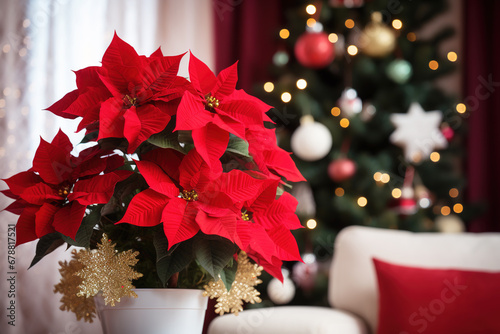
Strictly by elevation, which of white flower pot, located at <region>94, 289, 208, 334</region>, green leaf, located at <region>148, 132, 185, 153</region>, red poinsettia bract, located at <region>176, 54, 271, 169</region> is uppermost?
red poinsettia bract, located at <region>176, 54, 271, 169</region>

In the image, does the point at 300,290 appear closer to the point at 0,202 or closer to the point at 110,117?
the point at 0,202

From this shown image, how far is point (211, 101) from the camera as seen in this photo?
0.56 metres

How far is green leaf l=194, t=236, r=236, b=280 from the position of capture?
51cm

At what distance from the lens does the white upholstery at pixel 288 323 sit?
113cm

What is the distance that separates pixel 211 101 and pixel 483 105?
7.10 feet

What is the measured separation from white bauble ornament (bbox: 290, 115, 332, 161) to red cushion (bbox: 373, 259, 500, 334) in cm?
77

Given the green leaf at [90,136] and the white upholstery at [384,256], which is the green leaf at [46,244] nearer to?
the green leaf at [90,136]

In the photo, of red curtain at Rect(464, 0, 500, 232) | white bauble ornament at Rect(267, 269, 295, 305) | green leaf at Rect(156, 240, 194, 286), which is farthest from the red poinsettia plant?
red curtain at Rect(464, 0, 500, 232)

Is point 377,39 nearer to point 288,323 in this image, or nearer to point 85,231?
point 288,323

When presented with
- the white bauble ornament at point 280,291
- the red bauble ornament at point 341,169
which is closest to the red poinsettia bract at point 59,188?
the white bauble ornament at point 280,291

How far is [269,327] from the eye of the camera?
1.14 metres

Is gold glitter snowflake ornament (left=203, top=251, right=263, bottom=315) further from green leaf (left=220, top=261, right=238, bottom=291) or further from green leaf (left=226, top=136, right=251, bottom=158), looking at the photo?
green leaf (left=226, top=136, right=251, bottom=158)

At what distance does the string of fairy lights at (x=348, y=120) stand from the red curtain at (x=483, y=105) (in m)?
0.10

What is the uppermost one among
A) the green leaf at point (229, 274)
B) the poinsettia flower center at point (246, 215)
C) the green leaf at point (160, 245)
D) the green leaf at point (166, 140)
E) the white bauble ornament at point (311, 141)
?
the green leaf at point (166, 140)
